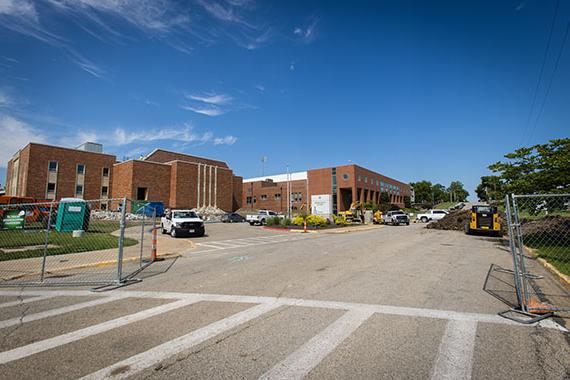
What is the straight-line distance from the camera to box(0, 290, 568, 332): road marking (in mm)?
4652

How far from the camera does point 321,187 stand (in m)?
75.1

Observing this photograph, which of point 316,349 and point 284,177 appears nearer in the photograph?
point 316,349

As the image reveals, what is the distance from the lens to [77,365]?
327cm

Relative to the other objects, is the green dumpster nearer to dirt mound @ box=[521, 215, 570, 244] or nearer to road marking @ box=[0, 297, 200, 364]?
road marking @ box=[0, 297, 200, 364]

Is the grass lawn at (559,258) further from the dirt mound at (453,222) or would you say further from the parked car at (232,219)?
the parked car at (232,219)

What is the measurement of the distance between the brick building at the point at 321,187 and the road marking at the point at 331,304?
208ft

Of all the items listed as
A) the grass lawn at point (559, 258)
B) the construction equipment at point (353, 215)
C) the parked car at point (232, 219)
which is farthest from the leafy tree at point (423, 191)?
the grass lawn at point (559, 258)

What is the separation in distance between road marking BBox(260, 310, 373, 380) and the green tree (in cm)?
17675

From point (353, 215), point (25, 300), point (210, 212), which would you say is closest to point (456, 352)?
point (25, 300)

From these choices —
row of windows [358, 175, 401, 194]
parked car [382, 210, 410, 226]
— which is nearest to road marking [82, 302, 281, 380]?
parked car [382, 210, 410, 226]

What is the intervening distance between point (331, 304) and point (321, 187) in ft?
230

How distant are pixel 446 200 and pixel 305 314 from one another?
7126 inches

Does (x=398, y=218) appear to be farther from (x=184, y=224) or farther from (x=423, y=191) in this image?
(x=423, y=191)

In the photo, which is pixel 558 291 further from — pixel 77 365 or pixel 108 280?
pixel 108 280
